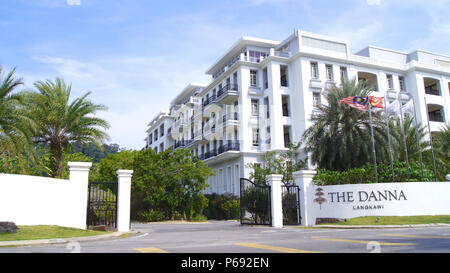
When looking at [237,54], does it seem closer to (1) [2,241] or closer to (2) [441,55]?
(2) [441,55]

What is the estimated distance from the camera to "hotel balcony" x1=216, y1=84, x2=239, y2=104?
3759cm

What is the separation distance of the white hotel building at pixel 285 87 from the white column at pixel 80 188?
73.1ft

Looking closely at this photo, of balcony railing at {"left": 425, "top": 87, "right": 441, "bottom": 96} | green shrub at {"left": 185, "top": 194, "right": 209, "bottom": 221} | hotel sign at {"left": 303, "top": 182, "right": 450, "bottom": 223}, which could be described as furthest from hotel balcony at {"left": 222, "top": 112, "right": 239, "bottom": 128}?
balcony railing at {"left": 425, "top": 87, "right": 441, "bottom": 96}

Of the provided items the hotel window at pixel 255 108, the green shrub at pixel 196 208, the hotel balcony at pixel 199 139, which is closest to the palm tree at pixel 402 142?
the hotel window at pixel 255 108

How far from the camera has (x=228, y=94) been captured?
37.5 m

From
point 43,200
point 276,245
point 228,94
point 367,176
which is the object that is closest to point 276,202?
point 367,176

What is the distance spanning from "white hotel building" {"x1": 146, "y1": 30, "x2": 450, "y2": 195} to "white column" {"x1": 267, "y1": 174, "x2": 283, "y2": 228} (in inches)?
611

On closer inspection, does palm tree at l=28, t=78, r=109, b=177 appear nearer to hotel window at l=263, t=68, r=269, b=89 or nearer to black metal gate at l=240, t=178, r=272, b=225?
black metal gate at l=240, t=178, r=272, b=225

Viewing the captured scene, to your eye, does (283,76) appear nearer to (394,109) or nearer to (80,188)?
(394,109)

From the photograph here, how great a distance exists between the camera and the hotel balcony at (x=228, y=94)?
3759 centimetres

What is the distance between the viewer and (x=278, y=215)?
18.4 metres

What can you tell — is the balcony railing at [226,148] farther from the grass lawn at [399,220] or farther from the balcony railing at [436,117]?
the balcony railing at [436,117]
